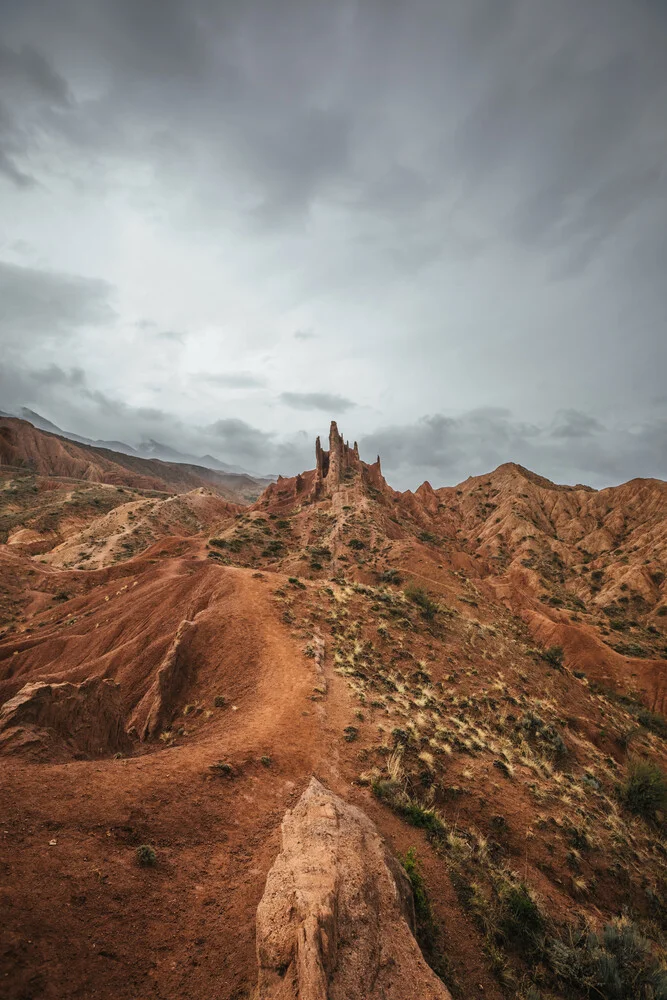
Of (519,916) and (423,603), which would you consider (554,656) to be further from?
(519,916)

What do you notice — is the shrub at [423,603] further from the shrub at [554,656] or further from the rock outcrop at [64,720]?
the rock outcrop at [64,720]

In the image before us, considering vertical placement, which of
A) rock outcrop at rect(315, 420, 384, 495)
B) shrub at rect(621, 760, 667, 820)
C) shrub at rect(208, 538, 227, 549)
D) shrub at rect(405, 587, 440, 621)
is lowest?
shrub at rect(621, 760, 667, 820)

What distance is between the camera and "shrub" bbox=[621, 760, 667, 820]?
698 inches

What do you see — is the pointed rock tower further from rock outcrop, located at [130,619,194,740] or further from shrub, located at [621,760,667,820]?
shrub, located at [621,760,667,820]

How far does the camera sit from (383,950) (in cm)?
692

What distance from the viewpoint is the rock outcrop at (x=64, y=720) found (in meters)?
11.1

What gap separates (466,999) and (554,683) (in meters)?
26.7

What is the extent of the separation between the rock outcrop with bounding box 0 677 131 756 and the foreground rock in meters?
7.85

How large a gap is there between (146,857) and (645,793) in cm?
2218

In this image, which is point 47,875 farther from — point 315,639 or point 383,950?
point 315,639

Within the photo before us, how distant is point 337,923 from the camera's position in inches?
269

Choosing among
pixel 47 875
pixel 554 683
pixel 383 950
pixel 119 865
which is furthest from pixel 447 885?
pixel 554 683

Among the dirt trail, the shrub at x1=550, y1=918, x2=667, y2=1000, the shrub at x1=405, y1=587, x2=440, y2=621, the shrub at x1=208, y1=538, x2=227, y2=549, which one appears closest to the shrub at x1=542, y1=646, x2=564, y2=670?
the shrub at x1=405, y1=587, x2=440, y2=621

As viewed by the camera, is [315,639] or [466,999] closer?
[466,999]
